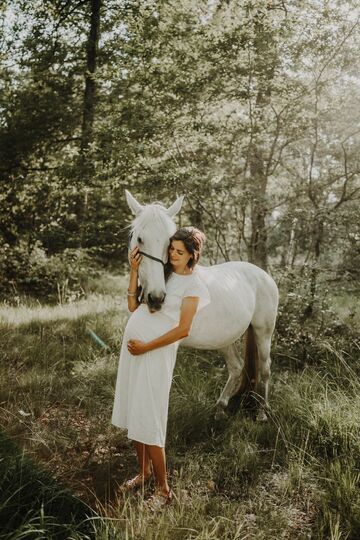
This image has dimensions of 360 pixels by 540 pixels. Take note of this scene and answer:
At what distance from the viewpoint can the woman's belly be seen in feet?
8.46

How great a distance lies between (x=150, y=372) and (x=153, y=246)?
786 mm

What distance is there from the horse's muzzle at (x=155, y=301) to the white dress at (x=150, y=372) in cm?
10

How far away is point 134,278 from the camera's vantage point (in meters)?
2.76

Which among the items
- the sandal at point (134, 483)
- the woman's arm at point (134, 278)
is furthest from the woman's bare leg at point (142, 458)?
the woman's arm at point (134, 278)

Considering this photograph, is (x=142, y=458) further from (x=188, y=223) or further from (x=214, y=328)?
(x=188, y=223)

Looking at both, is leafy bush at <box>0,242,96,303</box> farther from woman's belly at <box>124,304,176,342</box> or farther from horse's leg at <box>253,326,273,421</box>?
woman's belly at <box>124,304,176,342</box>

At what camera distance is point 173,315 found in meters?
2.64

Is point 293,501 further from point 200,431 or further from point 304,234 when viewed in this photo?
point 304,234

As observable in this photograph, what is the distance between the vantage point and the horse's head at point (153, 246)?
2.51 metres

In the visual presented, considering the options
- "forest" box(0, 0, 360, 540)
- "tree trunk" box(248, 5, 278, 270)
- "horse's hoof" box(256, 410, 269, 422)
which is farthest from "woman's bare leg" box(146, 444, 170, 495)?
"tree trunk" box(248, 5, 278, 270)

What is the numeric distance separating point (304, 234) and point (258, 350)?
101 inches

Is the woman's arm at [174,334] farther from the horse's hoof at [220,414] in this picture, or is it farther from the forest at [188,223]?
the horse's hoof at [220,414]

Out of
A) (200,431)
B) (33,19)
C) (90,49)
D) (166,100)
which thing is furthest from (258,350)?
(33,19)

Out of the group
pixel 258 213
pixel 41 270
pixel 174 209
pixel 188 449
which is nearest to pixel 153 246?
pixel 174 209
